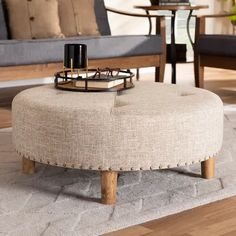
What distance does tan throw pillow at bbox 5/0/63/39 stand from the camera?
3.68 m

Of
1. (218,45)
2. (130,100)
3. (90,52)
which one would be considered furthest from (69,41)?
(130,100)

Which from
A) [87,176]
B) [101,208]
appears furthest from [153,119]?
[87,176]

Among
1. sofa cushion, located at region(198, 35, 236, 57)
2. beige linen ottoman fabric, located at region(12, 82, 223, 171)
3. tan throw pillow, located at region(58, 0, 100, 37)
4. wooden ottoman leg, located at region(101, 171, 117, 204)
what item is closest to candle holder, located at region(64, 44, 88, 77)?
beige linen ottoman fabric, located at region(12, 82, 223, 171)

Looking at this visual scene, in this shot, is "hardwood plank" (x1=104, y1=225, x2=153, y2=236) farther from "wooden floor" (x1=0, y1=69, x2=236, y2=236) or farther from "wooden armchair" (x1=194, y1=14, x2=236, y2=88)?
"wooden armchair" (x1=194, y1=14, x2=236, y2=88)

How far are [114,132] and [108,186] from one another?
0.19 m

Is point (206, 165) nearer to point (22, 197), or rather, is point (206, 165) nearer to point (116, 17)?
point (22, 197)

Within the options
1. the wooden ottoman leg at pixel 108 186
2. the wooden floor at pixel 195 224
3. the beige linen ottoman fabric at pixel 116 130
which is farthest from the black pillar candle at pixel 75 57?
the wooden floor at pixel 195 224

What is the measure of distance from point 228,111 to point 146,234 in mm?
2008

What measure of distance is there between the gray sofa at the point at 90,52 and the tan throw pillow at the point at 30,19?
0.22 ft

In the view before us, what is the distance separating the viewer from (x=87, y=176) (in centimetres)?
212

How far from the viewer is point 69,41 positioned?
3389mm

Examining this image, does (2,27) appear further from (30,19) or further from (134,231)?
(134,231)

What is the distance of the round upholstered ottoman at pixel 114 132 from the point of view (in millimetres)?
1765

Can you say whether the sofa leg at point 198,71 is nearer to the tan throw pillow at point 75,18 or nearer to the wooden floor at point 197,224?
the tan throw pillow at point 75,18
